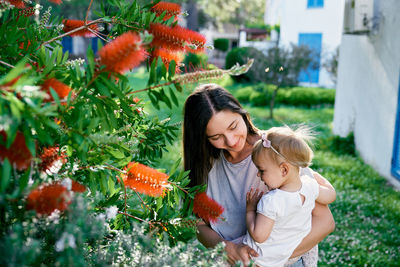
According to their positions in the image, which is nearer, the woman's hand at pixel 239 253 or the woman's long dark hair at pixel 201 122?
the woman's hand at pixel 239 253

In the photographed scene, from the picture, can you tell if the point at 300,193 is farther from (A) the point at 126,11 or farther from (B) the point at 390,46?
(B) the point at 390,46

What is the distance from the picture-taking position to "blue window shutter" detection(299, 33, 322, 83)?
13.0 metres

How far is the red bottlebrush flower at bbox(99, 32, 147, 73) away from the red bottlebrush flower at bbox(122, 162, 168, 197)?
416 mm

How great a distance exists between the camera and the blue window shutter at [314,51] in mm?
12984

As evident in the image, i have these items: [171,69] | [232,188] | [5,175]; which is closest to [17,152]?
[5,175]

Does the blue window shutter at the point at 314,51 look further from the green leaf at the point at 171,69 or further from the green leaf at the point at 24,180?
the green leaf at the point at 24,180

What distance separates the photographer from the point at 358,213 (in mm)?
4578

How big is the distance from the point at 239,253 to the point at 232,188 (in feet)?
1.21

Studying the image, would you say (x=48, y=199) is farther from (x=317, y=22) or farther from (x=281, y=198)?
(x=317, y=22)

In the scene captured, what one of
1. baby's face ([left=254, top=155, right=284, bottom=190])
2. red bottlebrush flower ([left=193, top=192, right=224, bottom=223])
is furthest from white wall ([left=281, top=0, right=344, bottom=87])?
red bottlebrush flower ([left=193, top=192, right=224, bottom=223])

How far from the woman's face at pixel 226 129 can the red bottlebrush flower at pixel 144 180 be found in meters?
0.69

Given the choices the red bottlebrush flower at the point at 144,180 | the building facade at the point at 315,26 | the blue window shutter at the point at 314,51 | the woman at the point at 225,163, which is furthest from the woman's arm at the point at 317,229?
the building facade at the point at 315,26

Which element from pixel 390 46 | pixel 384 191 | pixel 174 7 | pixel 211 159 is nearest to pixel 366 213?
pixel 384 191

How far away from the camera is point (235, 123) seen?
195 cm
